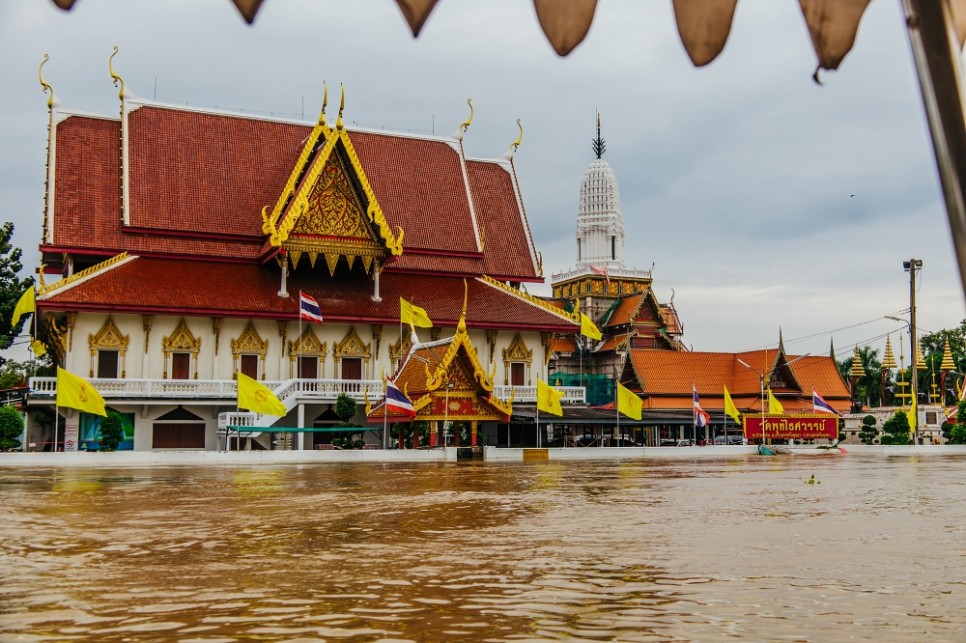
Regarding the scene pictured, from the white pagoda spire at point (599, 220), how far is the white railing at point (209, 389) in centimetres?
4276

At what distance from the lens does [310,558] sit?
331 inches

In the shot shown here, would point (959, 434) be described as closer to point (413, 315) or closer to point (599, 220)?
point (413, 315)

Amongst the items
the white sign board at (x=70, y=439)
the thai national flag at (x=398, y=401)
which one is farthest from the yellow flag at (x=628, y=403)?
the white sign board at (x=70, y=439)

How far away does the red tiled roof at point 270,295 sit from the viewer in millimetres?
30438

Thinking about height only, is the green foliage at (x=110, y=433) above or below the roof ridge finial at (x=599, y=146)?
below

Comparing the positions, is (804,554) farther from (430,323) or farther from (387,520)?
(430,323)

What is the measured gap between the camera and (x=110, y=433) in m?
27.4

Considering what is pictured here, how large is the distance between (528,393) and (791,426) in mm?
10728

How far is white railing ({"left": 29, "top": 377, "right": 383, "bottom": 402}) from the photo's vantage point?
29.4 metres

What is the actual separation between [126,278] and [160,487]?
52.1 feet

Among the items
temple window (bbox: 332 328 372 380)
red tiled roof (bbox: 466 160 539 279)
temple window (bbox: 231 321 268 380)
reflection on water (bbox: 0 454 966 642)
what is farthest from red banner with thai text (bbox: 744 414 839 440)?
reflection on water (bbox: 0 454 966 642)

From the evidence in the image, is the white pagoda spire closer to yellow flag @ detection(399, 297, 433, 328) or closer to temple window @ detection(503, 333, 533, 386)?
temple window @ detection(503, 333, 533, 386)

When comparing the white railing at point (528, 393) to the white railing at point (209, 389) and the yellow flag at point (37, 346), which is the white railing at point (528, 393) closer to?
the white railing at point (209, 389)

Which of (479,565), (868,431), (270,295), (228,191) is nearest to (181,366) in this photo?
(270,295)
